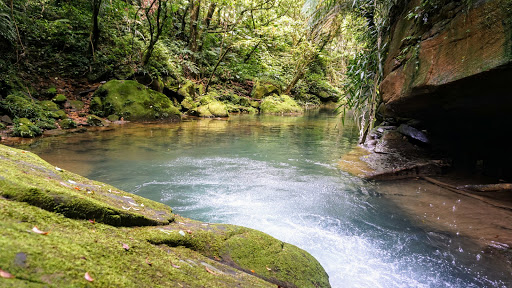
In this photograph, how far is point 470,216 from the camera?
360cm

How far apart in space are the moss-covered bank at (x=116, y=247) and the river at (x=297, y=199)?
98cm

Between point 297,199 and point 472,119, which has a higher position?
point 472,119

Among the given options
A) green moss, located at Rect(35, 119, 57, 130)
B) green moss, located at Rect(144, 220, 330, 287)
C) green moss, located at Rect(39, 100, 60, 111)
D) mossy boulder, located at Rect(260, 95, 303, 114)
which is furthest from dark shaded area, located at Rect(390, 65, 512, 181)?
mossy boulder, located at Rect(260, 95, 303, 114)

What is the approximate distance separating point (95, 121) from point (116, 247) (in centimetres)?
946

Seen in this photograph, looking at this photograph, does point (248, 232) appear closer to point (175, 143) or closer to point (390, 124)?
point (175, 143)

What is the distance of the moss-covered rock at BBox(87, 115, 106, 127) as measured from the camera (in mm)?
9093

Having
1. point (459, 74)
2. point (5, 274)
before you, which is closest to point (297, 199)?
point (459, 74)

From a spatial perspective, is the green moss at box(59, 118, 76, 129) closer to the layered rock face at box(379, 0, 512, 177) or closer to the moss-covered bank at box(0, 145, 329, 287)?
the moss-covered bank at box(0, 145, 329, 287)

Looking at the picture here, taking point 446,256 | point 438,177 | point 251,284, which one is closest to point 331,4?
point 438,177

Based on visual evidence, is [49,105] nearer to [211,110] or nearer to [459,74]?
[211,110]

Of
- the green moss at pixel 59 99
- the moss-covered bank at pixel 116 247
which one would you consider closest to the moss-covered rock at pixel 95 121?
the green moss at pixel 59 99

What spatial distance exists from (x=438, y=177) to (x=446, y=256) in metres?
2.79

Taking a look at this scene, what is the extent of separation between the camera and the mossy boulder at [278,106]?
18781mm

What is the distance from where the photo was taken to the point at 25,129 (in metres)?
6.88
